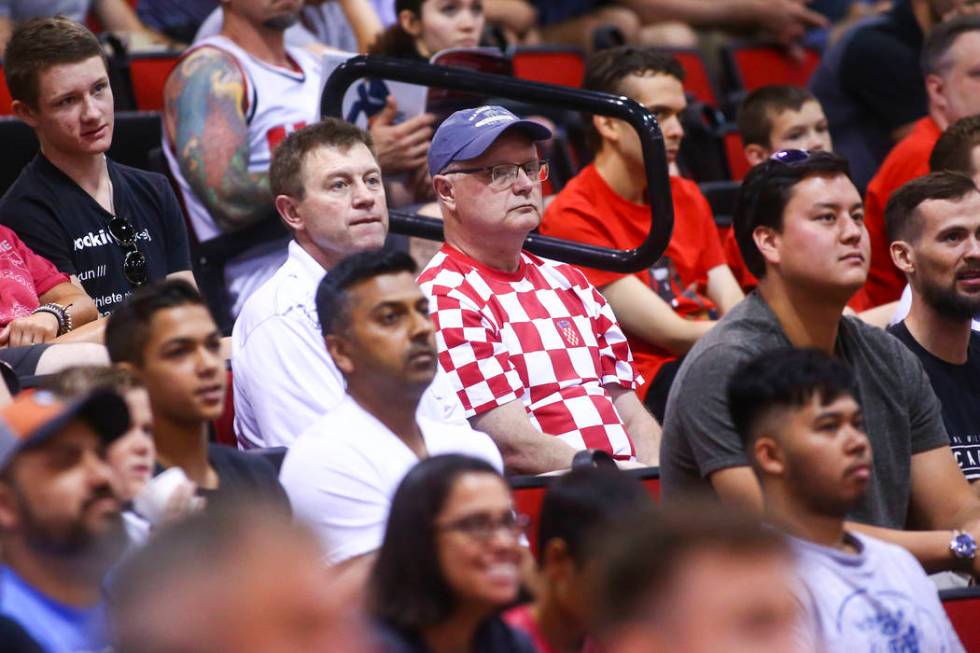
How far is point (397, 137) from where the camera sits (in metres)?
4.48

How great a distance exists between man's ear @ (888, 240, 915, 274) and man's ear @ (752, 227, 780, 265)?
0.63m

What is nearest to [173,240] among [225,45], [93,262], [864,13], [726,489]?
[93,262]

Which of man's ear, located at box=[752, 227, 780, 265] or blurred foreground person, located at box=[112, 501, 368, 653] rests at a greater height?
blurred foreground person, located at box=[112, 501, 368, 653]

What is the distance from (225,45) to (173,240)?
29.1 inches

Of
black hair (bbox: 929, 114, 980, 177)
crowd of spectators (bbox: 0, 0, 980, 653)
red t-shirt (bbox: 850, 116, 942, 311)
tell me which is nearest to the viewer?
crowd of spectators (bbox: 0, 0, 980, 653)

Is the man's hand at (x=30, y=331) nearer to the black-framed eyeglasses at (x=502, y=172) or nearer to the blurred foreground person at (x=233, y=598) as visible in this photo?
the black-framed eyeglasses at (x=502, y=172)

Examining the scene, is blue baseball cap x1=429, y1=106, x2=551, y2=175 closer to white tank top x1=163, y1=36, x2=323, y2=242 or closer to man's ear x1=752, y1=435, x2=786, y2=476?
white tank top x1=163, y1=36, x2=323, y2=242

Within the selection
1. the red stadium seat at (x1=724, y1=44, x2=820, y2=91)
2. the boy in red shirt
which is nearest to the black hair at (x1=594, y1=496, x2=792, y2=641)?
the boy in red shirt

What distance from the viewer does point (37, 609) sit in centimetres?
224

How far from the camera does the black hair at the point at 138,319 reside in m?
2.86

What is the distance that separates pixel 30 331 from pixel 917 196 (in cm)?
208

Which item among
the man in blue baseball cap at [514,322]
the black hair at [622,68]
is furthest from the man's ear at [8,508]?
the black hair at [622,68]

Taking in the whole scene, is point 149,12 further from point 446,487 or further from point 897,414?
point 446,487

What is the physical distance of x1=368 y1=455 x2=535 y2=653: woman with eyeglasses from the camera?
2352 mm
